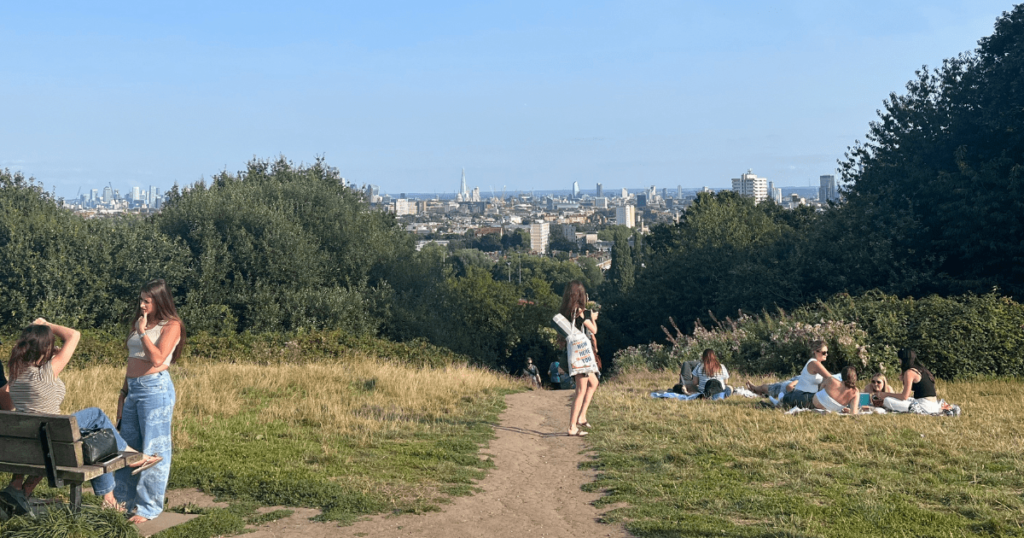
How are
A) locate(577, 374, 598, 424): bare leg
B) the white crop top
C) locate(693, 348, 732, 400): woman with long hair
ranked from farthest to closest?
locate(693, 348, 732, 400): woman with long hair, locate(577, 374, 598, 424): bare leg, the white crop top

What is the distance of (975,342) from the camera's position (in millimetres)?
15297

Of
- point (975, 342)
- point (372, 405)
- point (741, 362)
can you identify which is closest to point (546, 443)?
point (372, 405)

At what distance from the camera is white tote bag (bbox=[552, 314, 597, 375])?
8766 mm

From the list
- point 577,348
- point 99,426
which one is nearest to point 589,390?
point 577,348

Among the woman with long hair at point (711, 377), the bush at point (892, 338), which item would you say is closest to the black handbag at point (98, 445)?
the woman with long hair at point (711, 377)

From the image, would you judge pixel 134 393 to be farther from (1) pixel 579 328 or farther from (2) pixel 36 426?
(1) pixel 579 328

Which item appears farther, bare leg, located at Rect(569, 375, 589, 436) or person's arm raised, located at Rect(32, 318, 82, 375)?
bare leg, located at Rect(569, 375, 589, 436)

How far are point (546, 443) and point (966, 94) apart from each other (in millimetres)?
20571

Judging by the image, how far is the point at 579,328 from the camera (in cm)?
891

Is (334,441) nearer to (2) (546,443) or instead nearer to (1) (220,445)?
(1) (220,445)

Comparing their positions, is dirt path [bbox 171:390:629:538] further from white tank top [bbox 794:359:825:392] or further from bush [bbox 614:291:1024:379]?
bush [bbox 614:291:1024:379]

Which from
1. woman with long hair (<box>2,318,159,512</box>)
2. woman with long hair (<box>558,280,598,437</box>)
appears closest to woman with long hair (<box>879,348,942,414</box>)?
woman with long hair (<box>558,280,598,437</box>)

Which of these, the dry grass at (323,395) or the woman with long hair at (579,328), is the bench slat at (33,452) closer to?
the dry grass at (323,395)

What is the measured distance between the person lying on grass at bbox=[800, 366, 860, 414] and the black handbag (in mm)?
8535
